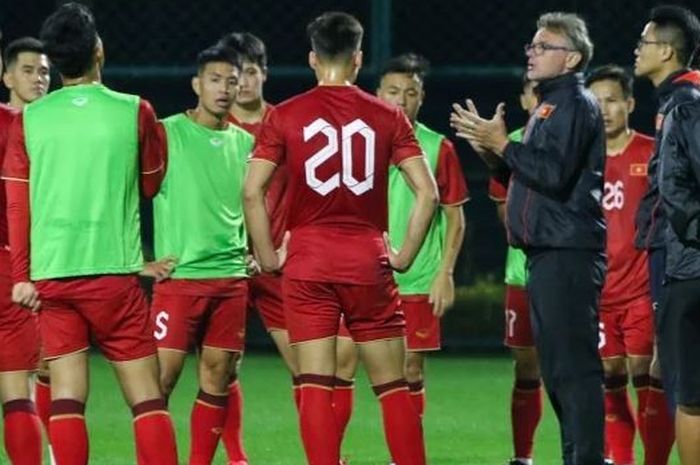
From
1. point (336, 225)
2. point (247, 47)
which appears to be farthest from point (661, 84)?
point (247, 47)

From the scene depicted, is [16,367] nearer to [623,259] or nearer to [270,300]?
[270,300]

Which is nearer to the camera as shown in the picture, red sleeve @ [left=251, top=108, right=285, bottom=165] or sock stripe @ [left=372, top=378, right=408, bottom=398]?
red sleeve @ [left=251, top=108, right=285, bottom=165]

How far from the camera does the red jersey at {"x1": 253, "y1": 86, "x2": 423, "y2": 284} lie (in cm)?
863

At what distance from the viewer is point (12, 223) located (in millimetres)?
8281

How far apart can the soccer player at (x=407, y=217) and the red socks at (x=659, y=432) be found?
1392 millimetres

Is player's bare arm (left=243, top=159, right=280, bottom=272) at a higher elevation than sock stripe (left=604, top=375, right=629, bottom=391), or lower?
higher

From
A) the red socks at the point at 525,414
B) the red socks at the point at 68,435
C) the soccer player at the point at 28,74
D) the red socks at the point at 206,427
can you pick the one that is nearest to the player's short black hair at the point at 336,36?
the red socks at the point at 68,435

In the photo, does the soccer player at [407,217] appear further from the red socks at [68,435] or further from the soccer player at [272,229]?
the red socks at [68,435]

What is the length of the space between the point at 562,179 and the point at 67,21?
2.10 m

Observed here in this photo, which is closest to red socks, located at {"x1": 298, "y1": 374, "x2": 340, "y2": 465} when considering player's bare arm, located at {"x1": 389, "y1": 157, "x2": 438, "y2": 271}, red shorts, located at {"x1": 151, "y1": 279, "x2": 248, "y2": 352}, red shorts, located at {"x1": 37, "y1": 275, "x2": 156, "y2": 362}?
player's bare arm, located at {"x1": 389, "y1": 157, "x2": 438, "y2": 271}

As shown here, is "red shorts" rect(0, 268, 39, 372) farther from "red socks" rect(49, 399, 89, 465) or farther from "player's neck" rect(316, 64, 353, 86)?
"player's neck" rect(316, 64, 353, 86)

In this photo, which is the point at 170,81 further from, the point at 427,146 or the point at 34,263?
the point at 34,263

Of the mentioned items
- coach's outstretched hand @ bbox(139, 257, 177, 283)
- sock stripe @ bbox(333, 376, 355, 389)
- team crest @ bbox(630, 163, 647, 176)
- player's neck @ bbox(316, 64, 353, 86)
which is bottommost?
sock stripe @ bbox(333, 376, 355, 389)

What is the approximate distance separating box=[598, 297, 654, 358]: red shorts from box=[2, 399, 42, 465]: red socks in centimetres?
306
